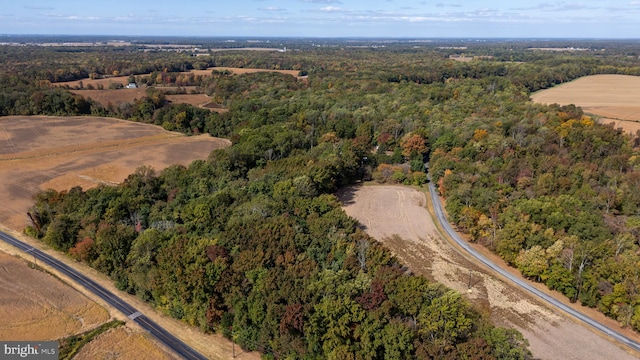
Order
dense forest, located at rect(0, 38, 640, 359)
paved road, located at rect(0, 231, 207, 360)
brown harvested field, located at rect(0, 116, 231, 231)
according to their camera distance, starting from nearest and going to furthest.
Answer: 1. dense forest, located at rect(0, 38, 640, 359)
2. paved road, located at rect(0, 231, 207, 360)
3. brown harvested field, located at rect(0, 116, 231, 231)

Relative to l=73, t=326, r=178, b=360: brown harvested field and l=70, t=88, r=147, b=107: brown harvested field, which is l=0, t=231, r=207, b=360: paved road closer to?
l=73, t=326, r=178, b=360: brown harvested field

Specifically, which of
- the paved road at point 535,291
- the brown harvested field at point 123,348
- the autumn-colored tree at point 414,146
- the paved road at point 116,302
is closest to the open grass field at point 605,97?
the autumn-colored tree at point 414,146

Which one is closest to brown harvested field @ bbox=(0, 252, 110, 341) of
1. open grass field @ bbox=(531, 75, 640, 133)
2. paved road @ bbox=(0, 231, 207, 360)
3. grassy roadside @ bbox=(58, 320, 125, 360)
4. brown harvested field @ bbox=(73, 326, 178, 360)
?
grassy roadside @ bbox=(58, 320, 125, 360)

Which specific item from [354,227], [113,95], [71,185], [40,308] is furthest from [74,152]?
[354,227]

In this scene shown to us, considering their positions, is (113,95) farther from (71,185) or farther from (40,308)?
(40,308)

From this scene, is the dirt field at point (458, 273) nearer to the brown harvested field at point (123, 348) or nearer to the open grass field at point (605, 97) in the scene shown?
the brown harvested field at point (123, 348)

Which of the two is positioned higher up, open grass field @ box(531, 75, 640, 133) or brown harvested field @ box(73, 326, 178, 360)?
open grass field @ box(531, 75, 640, 133)
